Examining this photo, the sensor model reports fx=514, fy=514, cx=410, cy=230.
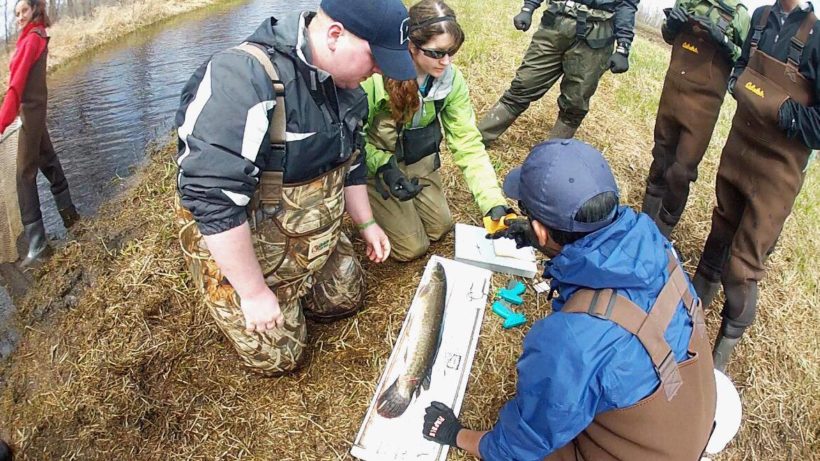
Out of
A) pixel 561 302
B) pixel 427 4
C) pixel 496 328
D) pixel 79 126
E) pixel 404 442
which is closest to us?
pixel 561 302

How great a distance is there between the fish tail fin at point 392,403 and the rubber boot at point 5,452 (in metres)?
2.15

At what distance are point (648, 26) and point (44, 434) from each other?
22.2 m

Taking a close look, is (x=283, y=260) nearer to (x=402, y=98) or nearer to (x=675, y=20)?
(x=402, y=98)

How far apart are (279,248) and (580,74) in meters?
3.45

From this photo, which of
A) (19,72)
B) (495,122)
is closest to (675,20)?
(495,122)

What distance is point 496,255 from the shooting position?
394cm

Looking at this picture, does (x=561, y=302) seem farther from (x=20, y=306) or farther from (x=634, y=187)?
(x=20, y=306)

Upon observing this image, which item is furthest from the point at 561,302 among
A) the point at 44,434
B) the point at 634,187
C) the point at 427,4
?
the point at 634,187

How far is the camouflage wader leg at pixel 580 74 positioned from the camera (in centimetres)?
472

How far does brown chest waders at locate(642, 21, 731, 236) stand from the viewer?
3.76 m

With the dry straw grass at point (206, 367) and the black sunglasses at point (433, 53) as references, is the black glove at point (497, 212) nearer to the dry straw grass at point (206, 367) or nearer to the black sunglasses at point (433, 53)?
the dry straw grass at point (206, 367)

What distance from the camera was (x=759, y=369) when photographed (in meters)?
3.72

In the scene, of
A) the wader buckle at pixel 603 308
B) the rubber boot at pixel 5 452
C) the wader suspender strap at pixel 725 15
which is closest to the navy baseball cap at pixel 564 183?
the wader buckle at pixel 603 308

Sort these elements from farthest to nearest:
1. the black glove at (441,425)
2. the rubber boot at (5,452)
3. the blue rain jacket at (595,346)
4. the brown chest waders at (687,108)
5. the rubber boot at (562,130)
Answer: the rubber boot at (562,130) < the brown chest waders at (687,108) < the rubber boot at (5,452) < the black glove at (441,425) < the blue rain jacket at (595,346)
